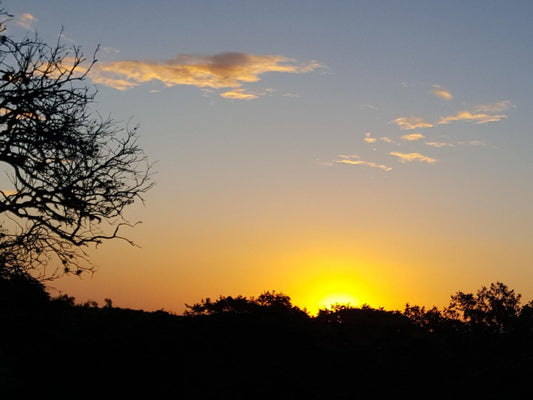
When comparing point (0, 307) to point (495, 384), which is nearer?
point (495, 384)

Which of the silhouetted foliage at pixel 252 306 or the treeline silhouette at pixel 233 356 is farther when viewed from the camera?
the silhouetted foliage at pixel 252 306

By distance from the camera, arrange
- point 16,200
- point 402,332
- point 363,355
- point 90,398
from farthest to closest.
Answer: point 402,332, point 16,200, point 363,355, point 90,398

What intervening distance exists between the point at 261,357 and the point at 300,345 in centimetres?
154

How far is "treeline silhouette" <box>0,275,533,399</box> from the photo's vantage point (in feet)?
42.0

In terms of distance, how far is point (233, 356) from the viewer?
14.8 metres

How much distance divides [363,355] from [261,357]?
273cm

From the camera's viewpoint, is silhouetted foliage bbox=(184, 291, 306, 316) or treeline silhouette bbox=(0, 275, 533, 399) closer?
treeline silhouette bbox=(0, 275, 533, 399)

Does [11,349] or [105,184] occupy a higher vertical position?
[105,184]

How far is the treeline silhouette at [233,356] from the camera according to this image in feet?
42.0

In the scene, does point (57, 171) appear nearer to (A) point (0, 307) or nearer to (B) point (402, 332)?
(A) point (0, 307)

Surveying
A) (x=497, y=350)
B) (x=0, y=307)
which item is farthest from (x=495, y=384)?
(x=0, y=307)

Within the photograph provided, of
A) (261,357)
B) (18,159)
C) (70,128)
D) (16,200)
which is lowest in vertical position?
(261,357)

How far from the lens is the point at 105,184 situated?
17.8 m

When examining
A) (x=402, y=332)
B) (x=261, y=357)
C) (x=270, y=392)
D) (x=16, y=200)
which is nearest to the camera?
(x=270, y=392)
